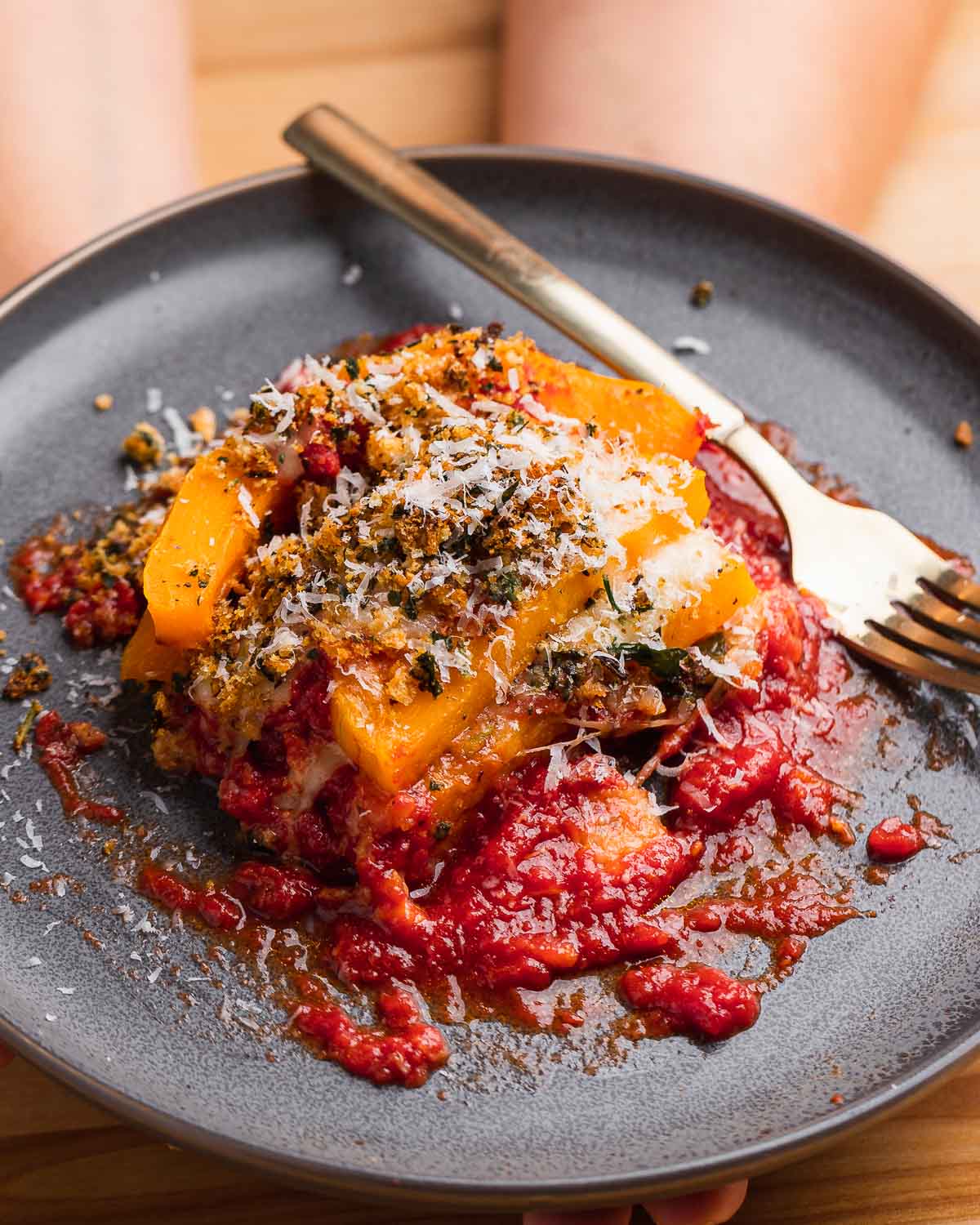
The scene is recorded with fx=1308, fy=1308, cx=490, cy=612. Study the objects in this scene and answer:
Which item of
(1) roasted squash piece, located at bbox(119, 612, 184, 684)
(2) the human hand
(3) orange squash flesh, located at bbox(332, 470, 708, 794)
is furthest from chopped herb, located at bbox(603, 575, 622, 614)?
(2) the human hand

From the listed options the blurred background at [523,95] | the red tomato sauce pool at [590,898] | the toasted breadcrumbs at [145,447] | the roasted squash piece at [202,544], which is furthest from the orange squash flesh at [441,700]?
the blurred background at [523,95]

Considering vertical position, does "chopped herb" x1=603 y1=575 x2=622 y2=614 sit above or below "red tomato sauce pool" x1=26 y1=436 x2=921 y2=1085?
above

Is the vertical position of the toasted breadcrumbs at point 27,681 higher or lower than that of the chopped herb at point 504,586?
lower

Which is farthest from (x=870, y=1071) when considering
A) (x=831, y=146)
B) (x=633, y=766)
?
(x=831, y=146)

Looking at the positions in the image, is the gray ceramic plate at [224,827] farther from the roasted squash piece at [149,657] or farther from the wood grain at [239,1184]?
the wood grain at [239,1184]

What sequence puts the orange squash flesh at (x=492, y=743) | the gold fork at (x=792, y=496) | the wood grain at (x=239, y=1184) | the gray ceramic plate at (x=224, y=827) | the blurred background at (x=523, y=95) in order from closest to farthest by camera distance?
the gray ceramic plate at (x=224, y=827) → the wood grain at (x=239, y=1184) → the orange squash flesh at (x=492, y=743) → the gold fork at (x=792, y=496) → the blurred background at (x=523, y=95)

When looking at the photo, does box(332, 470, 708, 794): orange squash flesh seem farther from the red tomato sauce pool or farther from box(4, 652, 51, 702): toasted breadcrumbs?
box(4, 652, 51, 702): toasted breadcrumbs
